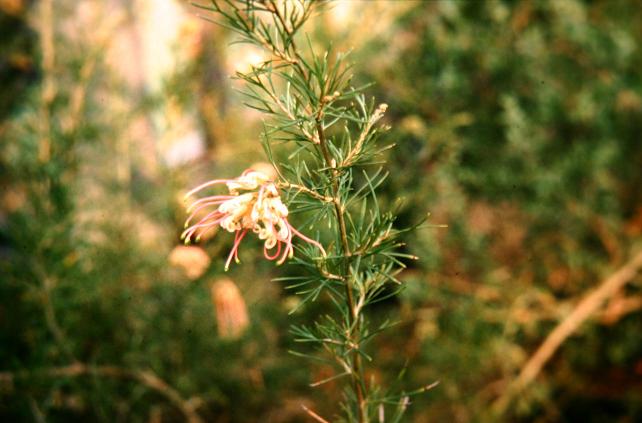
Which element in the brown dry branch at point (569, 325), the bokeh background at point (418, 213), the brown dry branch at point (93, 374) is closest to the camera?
the brown dry branch at point (93, 374)

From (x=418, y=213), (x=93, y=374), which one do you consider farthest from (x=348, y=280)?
(x=418, y=213)

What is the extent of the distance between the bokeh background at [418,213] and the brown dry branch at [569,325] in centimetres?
1

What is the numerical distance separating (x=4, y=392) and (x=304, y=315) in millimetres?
1058

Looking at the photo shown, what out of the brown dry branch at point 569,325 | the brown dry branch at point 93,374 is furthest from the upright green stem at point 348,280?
the brown dry branch at point 569,325

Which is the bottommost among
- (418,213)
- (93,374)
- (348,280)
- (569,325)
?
(93,374)

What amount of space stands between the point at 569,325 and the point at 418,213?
643 mm

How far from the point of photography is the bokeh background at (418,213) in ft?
5.11

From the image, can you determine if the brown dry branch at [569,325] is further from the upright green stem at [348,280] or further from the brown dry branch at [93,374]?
the upright green stem at [348,280]

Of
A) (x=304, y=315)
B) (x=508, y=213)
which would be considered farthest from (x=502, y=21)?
(x=304, y=315)

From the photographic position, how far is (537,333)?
78.6 inches

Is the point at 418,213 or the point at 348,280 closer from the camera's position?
the point at 348,280

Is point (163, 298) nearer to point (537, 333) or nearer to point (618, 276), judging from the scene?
point (537, 333)

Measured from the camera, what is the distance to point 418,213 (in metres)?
2.00

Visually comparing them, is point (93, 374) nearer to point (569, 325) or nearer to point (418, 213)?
point (418, 213)
